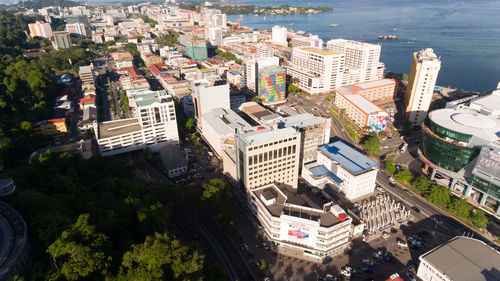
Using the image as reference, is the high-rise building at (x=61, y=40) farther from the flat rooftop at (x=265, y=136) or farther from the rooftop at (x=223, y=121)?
the flat rooftop at (x=265, y=136)

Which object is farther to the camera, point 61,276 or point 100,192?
point 100,192

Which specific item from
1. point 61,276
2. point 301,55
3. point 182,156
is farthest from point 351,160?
point 301,55

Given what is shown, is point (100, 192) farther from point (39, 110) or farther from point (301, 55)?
point (301, 55)

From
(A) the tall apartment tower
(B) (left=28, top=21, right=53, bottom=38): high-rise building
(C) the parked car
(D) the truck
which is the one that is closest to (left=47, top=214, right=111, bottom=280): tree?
(C) the parked car

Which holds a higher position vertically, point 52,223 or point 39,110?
point 52,223

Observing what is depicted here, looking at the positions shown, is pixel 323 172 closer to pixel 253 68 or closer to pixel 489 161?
pixel 489 161

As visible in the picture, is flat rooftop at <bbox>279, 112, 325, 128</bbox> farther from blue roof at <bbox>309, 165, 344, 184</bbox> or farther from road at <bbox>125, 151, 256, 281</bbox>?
road at <bbox>125, 151, 256, 281</bbox>
